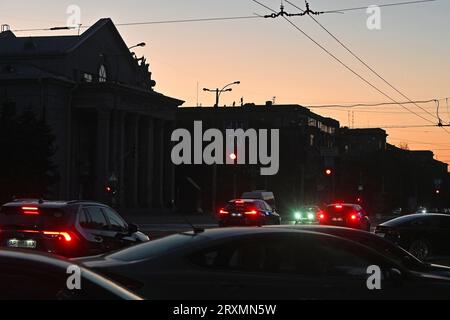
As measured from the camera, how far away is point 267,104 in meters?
121

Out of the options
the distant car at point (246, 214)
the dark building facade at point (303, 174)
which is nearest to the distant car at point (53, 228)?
the distant car at point (246, 214)

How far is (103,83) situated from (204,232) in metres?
58.4

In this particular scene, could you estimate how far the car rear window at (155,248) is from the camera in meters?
7.50

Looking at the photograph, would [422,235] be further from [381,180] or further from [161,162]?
[381,180]

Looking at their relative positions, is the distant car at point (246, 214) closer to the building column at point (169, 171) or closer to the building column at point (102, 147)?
the building column at point (102, 147)

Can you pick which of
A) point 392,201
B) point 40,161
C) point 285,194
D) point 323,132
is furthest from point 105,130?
point 323,132

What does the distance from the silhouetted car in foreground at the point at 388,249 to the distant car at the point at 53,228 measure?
4.37 metres

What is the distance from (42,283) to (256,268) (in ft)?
11.4

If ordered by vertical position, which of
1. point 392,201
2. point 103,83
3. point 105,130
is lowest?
point 392,201

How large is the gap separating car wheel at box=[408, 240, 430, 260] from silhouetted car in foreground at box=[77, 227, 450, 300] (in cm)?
1224

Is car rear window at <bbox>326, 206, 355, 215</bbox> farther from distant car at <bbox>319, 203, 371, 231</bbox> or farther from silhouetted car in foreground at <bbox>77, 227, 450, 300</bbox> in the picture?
silhouetted car in foreground at <bbox>77, 227, 450, 300</bbox>

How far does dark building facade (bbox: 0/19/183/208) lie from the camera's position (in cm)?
6275

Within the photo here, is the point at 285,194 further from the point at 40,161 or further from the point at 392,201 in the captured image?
the point at 40,161
